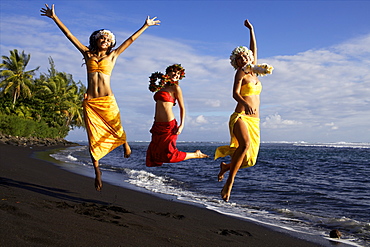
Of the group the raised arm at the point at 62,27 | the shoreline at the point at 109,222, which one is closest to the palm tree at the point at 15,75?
the shoreline at the point at 109,222

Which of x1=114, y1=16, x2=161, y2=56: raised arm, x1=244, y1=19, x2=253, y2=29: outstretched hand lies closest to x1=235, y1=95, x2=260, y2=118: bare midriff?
x1=244, y1=19, x2=253, y2=29: outstretched hand

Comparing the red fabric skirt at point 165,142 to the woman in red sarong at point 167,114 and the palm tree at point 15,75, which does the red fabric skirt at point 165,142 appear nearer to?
the woman in red sarong at point 167,114

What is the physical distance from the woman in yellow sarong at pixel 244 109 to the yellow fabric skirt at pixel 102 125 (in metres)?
1.81

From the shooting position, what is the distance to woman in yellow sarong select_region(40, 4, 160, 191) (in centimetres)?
577

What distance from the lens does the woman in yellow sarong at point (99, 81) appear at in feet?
18.9

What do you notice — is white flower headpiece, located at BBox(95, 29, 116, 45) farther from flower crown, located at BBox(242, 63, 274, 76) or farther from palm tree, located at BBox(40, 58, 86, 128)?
palm tree, located at BBox(40, 58, 86, 128)

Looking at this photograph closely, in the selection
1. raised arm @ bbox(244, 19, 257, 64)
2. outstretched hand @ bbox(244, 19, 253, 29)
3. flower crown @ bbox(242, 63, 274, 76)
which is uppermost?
outstretched hand @ bbox(244, 19, 253, 29)

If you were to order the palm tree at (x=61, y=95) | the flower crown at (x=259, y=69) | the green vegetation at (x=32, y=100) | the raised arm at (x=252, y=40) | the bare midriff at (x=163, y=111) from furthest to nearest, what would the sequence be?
the palm tree at (x=61, y=95) → the green vegetation at (x=32, y=100) → the bare midriff at (x=163, y=111) → the raised arm at (x=252, y=40) → the flower crown at (x=259, y=69)

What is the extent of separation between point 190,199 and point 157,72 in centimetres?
804

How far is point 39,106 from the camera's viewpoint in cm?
5856

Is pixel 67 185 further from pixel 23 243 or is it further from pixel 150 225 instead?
pixel 23 243

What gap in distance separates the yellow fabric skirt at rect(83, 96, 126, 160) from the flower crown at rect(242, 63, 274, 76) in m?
2.11

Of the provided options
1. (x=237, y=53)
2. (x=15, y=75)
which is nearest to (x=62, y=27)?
(x=237, y=53)

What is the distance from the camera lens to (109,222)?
23.3ft
